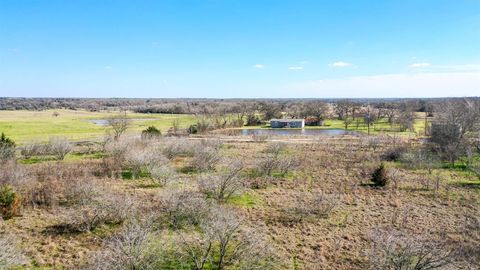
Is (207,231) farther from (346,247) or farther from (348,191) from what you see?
(348,191)

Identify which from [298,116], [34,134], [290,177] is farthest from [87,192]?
[298,116]

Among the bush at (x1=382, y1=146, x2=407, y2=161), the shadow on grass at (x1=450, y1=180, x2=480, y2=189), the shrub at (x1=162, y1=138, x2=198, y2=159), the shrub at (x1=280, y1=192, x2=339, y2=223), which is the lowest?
the shadow on grass at (x1=450, y1=180, x2=480, y2=189)

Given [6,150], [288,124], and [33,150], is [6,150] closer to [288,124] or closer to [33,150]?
[33,150]

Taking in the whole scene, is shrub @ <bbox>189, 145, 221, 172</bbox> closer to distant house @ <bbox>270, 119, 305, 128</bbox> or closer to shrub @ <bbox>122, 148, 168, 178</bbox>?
shrub @ <bbox>122, 148, 168, 178</bbox>

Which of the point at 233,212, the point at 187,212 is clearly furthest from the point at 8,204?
the point at 233,212

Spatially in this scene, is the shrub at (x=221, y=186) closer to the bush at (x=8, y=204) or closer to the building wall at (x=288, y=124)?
the bush at (x=8, y=204)

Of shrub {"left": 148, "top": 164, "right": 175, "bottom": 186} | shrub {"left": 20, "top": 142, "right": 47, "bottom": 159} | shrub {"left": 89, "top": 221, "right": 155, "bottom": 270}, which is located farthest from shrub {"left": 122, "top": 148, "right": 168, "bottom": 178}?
shrub {"left": 20, "top": 142, "right": 47, "bottom": 159}

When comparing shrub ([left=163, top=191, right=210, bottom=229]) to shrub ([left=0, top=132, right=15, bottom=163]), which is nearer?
shrub ([left=163, top=191, right=210, bottom=229])

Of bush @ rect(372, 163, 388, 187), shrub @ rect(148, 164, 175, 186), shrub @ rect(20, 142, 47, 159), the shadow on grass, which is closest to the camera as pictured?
shrub @ rect(148, 164, 175, 186)
